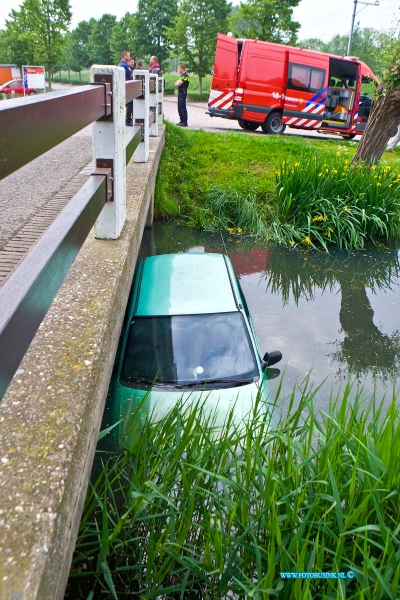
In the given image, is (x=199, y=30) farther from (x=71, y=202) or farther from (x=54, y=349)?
(x=54, y=349)

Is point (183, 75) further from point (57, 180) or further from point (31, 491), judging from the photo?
point (31, 491)

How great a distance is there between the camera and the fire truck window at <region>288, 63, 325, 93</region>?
58.7 feet

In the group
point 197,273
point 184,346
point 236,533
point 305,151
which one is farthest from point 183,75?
point 236,533

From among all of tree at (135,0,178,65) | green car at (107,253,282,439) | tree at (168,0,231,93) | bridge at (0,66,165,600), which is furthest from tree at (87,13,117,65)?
bridge at (0,66,165,600)

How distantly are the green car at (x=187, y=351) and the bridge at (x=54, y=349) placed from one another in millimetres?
1242

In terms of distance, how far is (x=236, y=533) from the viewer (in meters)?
2.35

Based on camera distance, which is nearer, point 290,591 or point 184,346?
point 290,591

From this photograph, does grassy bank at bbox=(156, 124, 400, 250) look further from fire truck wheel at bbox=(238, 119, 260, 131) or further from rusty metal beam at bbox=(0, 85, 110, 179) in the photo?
rusty metal beam at bbox=(0, 85, 110, 179)

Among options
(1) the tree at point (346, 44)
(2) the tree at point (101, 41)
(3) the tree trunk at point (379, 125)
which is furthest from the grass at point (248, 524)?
(1) the tree at point (346, 44)

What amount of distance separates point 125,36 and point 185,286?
6007 centimetres

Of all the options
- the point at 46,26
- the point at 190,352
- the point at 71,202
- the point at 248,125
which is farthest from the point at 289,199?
the point at 46,26

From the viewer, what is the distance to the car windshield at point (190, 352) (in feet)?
14.5

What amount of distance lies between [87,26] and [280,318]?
84133mm

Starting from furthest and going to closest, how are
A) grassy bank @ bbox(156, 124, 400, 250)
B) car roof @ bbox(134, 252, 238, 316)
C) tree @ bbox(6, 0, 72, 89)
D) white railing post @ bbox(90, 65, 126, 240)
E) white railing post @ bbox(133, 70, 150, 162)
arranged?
tree @ bbox(6, 0, 72, 89)
grassy bank @ bbox(156, 124, 400, 250)
white railing post @ bbox(133, 70, 150, 162)
car roof @ bbox(134, 252, 238, 316)
white railing post @ bbox(90, 65, 126, 240)
